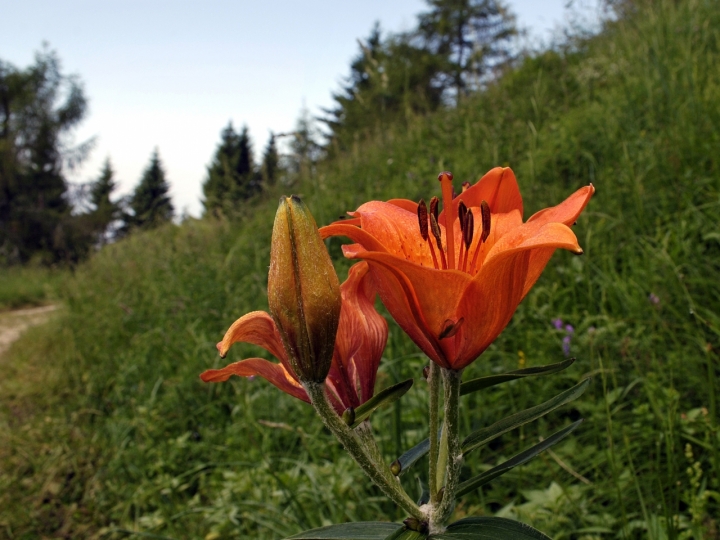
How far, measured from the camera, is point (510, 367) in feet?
6.45

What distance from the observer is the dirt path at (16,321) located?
605 centimetres

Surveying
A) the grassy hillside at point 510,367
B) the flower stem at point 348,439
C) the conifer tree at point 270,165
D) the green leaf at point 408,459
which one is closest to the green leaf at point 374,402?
the flower stem at point 348,439

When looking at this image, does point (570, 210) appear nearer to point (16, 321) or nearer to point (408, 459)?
point (408, 459)

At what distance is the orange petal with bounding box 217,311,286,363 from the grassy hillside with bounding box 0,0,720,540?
2.34 ft

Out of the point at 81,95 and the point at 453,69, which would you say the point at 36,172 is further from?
the point at 453,69

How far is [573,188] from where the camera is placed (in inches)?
107

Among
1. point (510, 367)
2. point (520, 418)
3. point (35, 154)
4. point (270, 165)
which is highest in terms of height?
point (35, 154)

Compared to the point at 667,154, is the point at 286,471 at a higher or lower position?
lower

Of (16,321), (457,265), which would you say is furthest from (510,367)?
(16,321)

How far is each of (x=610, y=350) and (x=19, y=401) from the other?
12.5ft

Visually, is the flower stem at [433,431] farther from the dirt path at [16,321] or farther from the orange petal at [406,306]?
the dirt path at [16,321]

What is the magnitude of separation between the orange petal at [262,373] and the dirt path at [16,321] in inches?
233

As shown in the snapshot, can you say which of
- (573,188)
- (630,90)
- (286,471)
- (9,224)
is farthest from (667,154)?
(9,224)

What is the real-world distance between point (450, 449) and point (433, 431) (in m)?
0.04
